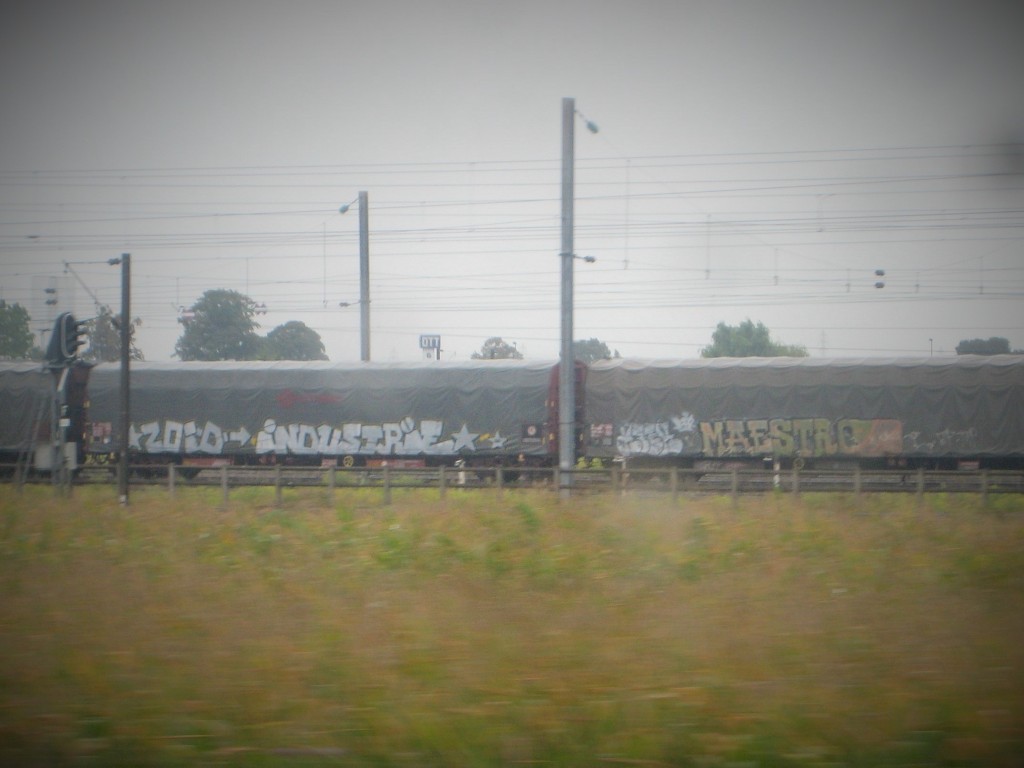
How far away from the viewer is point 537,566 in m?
8.31

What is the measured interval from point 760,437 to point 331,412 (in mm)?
12913

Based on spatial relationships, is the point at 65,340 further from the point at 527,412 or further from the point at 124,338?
the point at 527,412

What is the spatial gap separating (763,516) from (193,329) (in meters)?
42.9

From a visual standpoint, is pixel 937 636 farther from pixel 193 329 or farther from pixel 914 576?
pixel 193 329

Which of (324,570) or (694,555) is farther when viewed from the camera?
(694,555)

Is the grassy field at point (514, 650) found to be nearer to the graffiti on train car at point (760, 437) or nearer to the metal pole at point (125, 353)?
the metal pole at point (125, 353)

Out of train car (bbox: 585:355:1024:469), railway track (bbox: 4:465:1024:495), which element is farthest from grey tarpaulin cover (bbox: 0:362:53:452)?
train car (bbox: 585:355:1024:469)

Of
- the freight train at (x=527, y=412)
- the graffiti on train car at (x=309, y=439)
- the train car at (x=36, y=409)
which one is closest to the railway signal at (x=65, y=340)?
the train car at (x=36, y=409)

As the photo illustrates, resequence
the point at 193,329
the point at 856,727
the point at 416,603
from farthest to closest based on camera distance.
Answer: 1. the point at 193,329
2. the point at 416,603
3. the point at 856,727

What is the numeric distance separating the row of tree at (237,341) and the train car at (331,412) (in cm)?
267

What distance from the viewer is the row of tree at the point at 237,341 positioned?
4093cm

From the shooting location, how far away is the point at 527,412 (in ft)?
81.5

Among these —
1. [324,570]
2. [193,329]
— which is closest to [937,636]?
[324,570]

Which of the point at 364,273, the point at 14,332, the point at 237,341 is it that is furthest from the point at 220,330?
the point at 364,273
